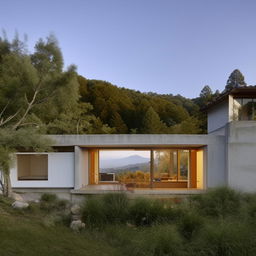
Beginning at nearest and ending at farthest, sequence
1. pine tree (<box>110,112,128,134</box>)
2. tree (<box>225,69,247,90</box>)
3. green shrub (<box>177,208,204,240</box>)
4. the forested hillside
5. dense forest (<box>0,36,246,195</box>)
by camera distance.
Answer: green shrub (<box>177,208,204,240</box>) < dense forest (<box>0,36,246,195</box>) < the forested hillside < pine tree (<box>110,112,128,134</box>) < tree (<box>225,69,247,90</box>)

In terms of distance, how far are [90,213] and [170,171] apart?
8909 millimetres

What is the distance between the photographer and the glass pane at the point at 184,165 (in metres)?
17.2

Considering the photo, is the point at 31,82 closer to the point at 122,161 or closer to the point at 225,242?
the point at 122,161

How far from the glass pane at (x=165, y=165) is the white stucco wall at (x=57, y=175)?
525cm

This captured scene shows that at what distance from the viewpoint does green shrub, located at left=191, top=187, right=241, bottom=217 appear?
9.84 metres

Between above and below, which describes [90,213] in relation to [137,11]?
below

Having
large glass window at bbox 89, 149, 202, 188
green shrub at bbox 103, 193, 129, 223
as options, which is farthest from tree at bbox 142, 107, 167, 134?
green shrub at bbox 103, 193, 129, 223

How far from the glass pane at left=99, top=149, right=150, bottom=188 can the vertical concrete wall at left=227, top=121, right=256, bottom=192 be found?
17.4 ft

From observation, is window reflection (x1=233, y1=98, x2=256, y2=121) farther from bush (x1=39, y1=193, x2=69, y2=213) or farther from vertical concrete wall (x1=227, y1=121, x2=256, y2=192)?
bush (x1=39, y1=193, x2=69, y2=213)

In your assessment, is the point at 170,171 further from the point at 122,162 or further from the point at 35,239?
the point at 35,239

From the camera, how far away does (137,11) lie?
16.9m

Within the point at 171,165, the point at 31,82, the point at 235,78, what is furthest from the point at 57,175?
the point at 235,78

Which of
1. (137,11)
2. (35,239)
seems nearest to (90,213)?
(35,239)

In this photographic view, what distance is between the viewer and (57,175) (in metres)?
14.2
